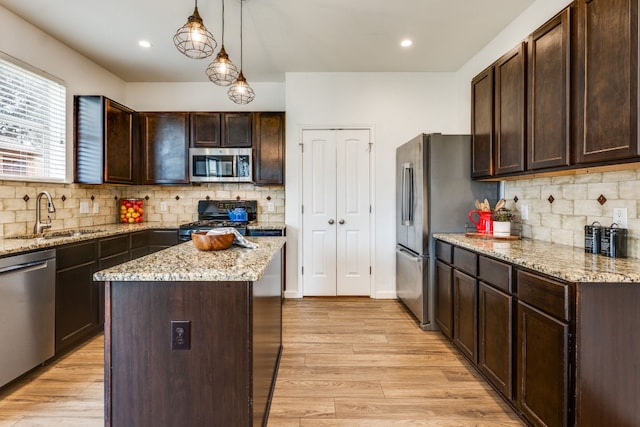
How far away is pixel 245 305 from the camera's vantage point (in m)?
1.45

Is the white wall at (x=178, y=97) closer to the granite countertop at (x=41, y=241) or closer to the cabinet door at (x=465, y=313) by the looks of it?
the granite countertop at (x=41, y=241)

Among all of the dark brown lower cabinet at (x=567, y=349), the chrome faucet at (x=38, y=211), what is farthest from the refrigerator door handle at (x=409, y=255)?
the chrome faucet at (x=38, y=211)

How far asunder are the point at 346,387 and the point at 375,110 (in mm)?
3178

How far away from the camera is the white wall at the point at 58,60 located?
2809 millimetres

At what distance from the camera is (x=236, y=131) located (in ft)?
13.6

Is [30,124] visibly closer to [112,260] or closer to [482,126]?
[112,260]

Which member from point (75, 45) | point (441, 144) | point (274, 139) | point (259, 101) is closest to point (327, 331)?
point (441, 144)

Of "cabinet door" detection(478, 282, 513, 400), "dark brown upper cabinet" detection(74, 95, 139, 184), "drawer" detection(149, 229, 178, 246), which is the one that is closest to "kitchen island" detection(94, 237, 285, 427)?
"cabinet door" detection(478, 282, 513, 400)

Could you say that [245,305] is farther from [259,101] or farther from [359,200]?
[259,101]

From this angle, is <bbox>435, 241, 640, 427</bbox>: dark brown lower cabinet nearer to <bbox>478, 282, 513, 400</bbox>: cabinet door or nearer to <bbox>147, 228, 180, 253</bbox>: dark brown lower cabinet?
<bbox>478, 282, 513, 400</bbox>: cabinet door

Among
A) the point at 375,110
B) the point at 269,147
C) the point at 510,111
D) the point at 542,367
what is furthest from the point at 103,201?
the point at 542,367

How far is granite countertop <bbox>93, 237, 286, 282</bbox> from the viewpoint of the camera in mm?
1408

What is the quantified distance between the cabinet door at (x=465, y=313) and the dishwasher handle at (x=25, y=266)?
3102mm

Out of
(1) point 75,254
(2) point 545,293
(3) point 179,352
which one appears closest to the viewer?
(3) point 179,352
